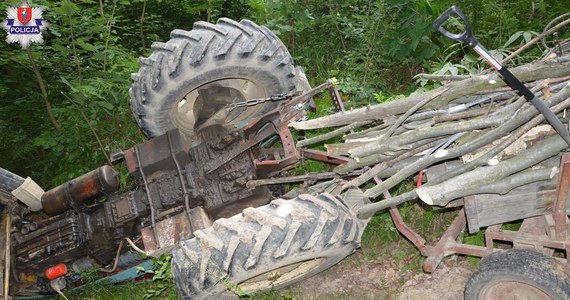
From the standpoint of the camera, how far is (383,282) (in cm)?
353

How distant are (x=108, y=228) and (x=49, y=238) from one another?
22.5 inches

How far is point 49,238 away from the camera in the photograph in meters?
3.66

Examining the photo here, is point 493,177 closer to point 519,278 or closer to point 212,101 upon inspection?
point 519,278

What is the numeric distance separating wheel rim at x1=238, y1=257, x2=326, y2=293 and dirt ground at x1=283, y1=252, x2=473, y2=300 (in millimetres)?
182

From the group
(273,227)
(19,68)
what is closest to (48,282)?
Answer: (273,227)

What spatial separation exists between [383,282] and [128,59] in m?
4.11

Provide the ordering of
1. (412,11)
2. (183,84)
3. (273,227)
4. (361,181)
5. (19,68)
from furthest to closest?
(19,68) → (412,11) → (183,84) → (361,181) → (273,227)

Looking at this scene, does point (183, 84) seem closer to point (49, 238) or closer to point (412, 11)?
point (49, 238)

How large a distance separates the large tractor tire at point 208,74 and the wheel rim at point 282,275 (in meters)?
1.29

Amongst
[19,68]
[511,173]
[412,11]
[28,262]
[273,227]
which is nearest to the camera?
[511,173]

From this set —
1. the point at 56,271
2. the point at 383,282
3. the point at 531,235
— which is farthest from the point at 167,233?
the point at 531,235

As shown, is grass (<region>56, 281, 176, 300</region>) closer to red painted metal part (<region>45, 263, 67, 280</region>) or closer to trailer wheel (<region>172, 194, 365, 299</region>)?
red painted metal part (<region>45, 263, 67, 280</region>)

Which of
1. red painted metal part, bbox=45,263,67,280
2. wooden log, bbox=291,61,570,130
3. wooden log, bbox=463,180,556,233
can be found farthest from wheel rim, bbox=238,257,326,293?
red painted metal part, bbox=45,263,67,280

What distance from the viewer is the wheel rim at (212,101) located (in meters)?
3.79
